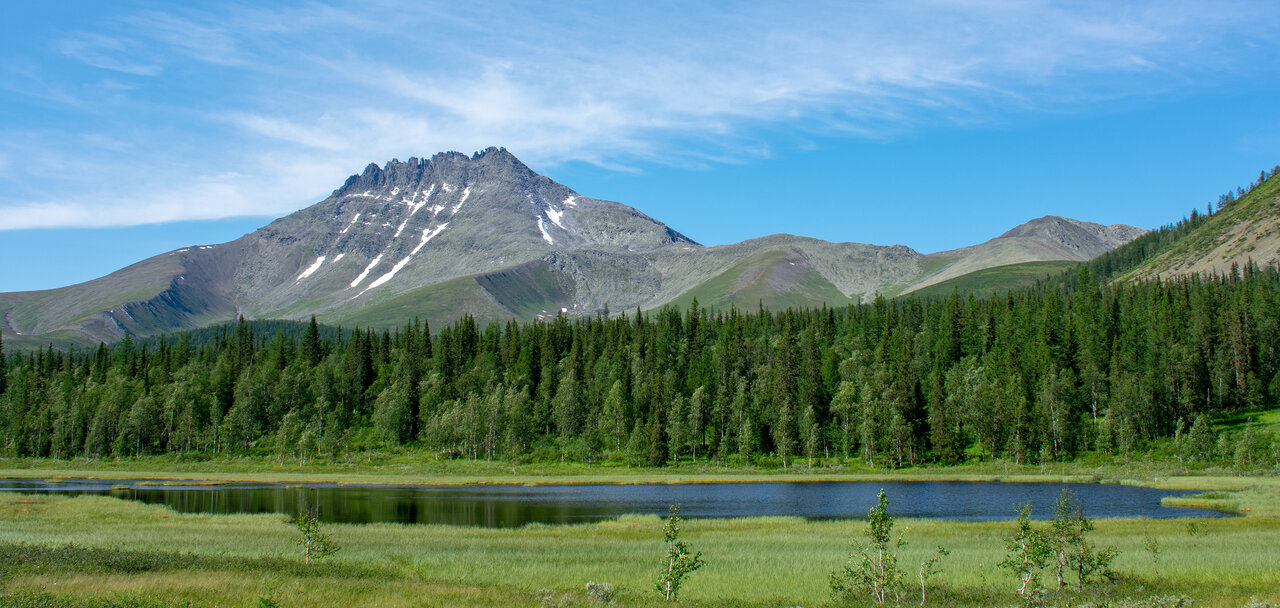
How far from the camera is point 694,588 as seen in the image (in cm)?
3269

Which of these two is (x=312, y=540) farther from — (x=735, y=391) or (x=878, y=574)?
(x=735, y=391)

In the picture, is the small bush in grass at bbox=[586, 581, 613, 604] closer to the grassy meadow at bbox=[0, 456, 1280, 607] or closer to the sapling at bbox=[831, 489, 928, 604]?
the grassy meadow at bbox=[0, 456, 1280, 607]

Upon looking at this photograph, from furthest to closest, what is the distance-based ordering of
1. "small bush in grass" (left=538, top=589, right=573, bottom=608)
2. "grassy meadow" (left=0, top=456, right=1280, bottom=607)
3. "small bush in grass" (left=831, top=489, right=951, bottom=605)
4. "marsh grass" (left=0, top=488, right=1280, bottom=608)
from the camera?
"small bush in grass" (left=831, top=489, right=951, bottom=605) → "marsh grass" (left=0, top=488, right=1280, bottom=608) → "grassy meadow" (left=0, top=456, right=1280, bottom=607) → "small bush in grass" (left=538, top=589, right=573, bottom=608)

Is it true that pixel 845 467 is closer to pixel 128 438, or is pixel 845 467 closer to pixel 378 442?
pixel 378 442

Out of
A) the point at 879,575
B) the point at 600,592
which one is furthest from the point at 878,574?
the point at 600,592

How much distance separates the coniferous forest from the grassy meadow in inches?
2233

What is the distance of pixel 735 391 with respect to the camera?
14888 centimetres

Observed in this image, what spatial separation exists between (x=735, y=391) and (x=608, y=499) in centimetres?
6710

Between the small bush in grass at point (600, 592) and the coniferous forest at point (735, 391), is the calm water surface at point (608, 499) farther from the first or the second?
the small bush in grass at point (600, 592)

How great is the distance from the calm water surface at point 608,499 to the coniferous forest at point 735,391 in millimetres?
29157

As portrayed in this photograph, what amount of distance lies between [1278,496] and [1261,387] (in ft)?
244

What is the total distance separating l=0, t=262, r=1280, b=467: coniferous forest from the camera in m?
126

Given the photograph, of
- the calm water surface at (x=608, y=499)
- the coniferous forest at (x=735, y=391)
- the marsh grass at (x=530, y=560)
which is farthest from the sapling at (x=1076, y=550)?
the coniferous forest at (x=735, y=391)

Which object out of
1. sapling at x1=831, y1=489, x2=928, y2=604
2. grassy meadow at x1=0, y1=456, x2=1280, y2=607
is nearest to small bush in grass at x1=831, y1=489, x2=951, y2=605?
sapling at x1=831, y1=489, x2=928, y2=604
